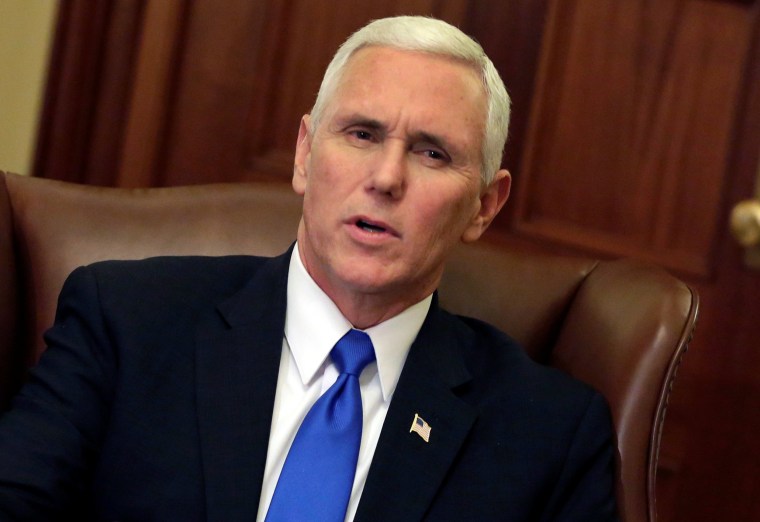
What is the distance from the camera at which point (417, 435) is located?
5.02ft

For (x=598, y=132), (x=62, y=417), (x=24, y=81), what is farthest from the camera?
(x=598, y=132)

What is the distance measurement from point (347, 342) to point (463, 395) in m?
0.20

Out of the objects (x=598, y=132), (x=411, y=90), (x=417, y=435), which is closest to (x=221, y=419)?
(x=417, y=435)

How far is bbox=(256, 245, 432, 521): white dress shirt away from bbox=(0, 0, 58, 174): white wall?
1052 millimetres

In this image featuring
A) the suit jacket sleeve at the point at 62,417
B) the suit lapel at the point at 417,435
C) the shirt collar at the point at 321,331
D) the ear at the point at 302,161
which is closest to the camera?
the suit jacket sleeve at the point at 62,417

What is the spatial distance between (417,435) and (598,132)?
4.03 ft

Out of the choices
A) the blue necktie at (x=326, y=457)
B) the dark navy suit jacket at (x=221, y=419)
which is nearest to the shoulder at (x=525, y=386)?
the dark navy suit jacket at (x=221, y=419)

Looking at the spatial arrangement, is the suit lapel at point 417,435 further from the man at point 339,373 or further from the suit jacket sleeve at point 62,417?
the suit jacket sleeve at point 62,417

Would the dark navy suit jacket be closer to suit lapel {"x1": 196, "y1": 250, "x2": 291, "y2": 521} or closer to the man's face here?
suit lapel {"x1": 196, "y1": 250, "x2": 291, "y2": 521}

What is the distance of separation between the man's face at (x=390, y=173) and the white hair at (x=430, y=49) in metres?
0.02

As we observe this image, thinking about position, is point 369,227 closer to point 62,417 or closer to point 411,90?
point 411,90

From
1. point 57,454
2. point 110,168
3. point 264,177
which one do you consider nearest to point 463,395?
point 57,454

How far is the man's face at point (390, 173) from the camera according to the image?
5.02 ft

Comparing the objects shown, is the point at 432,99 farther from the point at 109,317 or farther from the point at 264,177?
the point at 264,177
